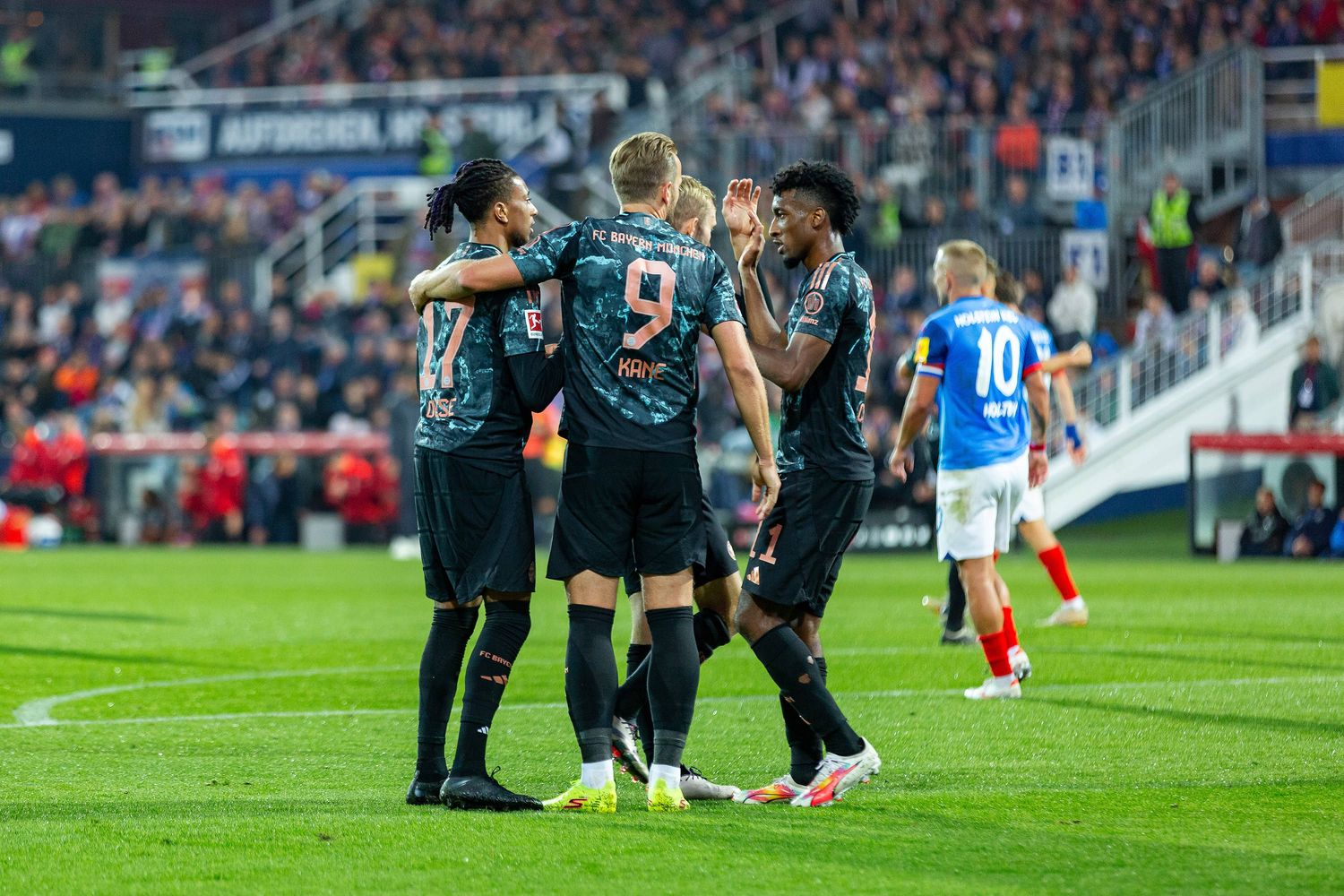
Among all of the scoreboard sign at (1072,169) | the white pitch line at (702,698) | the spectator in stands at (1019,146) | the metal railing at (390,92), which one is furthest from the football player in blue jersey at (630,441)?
the metal railing at (390,92)

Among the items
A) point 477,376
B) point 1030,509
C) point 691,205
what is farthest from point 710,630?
point 1030,509

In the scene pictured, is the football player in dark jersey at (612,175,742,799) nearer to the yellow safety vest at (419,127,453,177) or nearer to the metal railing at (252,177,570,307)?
the yellow safety vest at (419,127,453,177)

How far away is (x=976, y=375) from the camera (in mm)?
8688

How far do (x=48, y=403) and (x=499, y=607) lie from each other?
25350 millimetres

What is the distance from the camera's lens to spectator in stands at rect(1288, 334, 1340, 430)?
20281 mm

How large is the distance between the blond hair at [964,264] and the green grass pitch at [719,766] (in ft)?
6.45

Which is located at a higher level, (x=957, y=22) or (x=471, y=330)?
(x=957, y=22)

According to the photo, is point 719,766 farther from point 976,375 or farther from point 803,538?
point 976,375

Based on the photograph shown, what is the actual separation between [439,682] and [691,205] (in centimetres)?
185

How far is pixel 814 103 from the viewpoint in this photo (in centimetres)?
2753

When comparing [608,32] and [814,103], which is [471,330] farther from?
[608,32]

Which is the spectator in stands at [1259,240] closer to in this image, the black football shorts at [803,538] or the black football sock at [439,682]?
the black football shorts at [803,538]

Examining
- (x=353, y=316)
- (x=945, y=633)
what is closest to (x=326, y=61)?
(x=353, y=316)

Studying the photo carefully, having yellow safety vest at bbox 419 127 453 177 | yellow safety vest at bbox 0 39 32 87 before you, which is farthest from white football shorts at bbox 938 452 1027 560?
yellow safety vest at bbox 0 39 32 87
